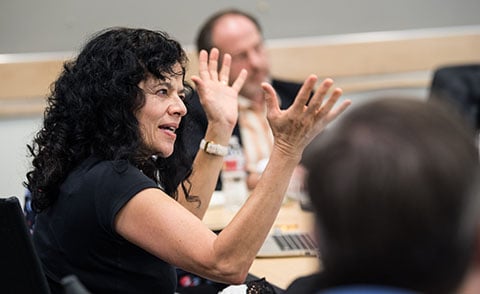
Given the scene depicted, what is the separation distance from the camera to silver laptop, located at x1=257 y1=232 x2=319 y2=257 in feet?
7.52

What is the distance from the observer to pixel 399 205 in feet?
2.43

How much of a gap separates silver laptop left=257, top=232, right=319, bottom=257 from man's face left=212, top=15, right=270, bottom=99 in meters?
1.24

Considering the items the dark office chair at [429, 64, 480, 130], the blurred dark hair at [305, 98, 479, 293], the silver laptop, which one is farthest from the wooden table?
the blurred dark hair at [305, 98, 479, 293]

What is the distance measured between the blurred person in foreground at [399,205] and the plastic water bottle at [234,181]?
207 centimetres

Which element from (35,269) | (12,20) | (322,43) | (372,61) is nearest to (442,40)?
(372,61)

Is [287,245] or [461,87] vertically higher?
[461,87]

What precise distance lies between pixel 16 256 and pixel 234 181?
141 centimetres

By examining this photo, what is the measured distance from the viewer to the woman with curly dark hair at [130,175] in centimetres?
172

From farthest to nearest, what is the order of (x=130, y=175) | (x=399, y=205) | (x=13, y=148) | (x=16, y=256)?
(x=13, y=148), (x=130, y=175), (x=16, y=256), (x=399, y=205)

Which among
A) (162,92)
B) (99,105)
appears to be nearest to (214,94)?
(162,92)

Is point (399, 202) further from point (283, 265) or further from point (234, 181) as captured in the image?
point (234, 181)

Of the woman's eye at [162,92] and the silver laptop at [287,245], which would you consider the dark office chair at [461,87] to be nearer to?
the silver laptop at [287,245]

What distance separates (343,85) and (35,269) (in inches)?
122

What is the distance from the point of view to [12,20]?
4082mm
